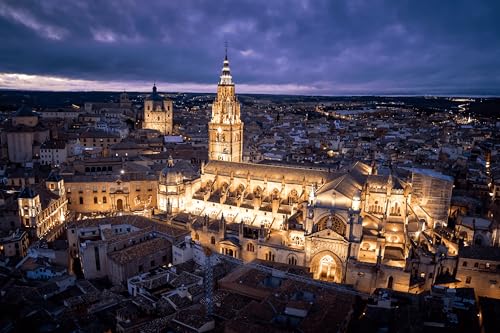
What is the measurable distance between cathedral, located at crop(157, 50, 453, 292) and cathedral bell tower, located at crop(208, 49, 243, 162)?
0.57ft

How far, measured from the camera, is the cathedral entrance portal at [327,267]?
4644cm

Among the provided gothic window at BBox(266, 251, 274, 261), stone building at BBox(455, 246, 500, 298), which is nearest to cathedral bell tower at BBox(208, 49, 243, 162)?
gothic window at BBox(266, 251, 274, 261)

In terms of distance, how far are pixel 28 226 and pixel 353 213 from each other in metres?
44.1

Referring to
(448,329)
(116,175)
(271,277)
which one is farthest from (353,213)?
(116,175)

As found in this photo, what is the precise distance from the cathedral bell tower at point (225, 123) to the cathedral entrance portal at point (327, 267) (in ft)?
94.2

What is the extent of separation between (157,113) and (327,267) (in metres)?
107

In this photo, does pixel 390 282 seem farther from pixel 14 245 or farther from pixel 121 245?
pixel 14 245

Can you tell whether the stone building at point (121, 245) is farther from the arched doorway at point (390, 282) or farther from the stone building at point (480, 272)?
the stone building at point (480, 272)

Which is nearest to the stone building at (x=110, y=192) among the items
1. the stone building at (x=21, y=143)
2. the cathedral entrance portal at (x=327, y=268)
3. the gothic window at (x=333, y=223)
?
the gothic window at (x=333, y=223)

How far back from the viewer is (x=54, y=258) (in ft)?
163

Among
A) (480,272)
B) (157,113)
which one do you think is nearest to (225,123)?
(480,272)

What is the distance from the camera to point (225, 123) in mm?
68812

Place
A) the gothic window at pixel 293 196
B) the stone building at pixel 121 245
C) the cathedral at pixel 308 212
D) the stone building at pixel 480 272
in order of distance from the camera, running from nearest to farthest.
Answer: the stone building at pixel 480 272, the cathedral at pixel 308 212, the stone building at pixel 121 245, the gothic window at pixel 293 196

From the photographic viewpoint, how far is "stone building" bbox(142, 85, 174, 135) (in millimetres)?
141250
